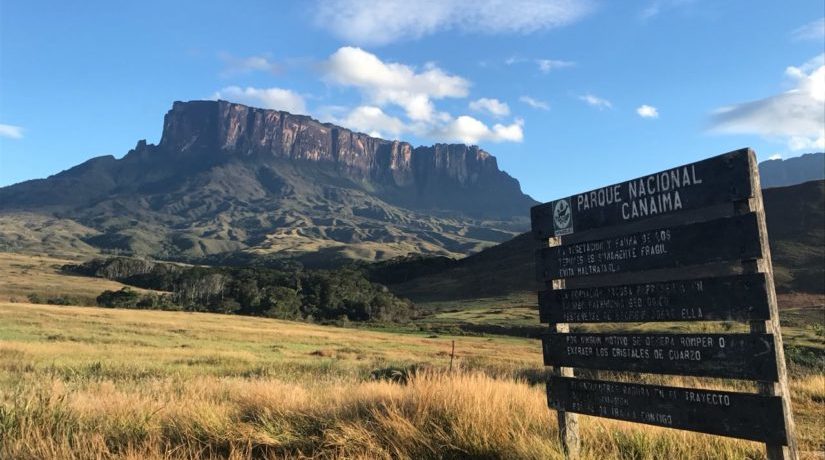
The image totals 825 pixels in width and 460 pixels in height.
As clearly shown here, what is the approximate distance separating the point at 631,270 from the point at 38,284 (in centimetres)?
12160

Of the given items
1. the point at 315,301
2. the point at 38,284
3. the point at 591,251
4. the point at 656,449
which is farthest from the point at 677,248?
the point at 38,284

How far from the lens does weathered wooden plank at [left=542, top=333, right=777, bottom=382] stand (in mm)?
4641

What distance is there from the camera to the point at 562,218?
266 inches

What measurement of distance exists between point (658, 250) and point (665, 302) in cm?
49

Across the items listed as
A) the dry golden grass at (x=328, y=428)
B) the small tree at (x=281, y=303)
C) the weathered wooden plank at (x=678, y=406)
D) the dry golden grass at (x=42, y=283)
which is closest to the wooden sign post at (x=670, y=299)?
the weathered wooden plank at (x=678, y=406)

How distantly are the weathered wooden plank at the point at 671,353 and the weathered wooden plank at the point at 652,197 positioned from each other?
3.81ft

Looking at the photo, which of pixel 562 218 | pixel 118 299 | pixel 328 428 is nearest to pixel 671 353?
pixel 562 218

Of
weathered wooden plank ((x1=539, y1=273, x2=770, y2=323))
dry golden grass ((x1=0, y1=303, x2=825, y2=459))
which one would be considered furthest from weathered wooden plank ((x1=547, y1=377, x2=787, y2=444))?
weathered wooden plank ((x1=539, y1=273, x2=770, y2=323))

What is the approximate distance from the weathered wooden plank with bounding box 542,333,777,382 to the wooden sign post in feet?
0.03

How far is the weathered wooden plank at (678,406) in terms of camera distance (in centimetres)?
457

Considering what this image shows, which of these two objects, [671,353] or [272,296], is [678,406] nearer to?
[671,353]

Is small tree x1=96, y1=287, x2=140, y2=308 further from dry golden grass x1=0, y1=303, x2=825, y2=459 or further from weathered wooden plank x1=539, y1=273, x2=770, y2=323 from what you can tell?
weathered wooden plank x1=539, y1=273, x2=770, y2=323

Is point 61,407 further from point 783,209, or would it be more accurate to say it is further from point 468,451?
point 783,209

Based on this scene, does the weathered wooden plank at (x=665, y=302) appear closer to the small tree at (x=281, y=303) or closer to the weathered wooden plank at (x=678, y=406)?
the weathered wooden plank at (x=678, y=406)
